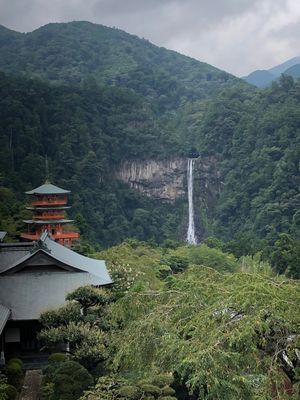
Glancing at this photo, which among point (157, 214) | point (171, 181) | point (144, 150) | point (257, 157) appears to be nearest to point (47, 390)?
point (157, 214)

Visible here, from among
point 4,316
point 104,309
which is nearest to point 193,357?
point 104,309

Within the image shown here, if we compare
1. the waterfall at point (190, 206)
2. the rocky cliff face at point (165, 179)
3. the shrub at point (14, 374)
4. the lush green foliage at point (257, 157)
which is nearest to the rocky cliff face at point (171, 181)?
the rocky cliff face at point (165, 179)

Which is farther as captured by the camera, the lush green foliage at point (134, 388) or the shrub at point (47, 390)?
the shrub at point (47, 390)

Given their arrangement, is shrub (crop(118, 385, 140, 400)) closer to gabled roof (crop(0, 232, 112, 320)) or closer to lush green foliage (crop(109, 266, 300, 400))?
lush green foliage (crop(109, 266, 300, 400))

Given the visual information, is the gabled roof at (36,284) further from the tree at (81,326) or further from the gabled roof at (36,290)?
the tree at (81,326)

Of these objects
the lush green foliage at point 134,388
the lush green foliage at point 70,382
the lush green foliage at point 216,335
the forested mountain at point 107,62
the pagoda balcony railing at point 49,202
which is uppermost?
the forested mountain at point 107,62

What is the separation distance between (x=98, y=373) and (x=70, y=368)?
5.77ft

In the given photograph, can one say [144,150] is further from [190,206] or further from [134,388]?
[134,388]

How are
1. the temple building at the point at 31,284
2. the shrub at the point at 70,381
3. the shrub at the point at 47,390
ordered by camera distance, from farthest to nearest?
the temple building at the point at 31,284 < the shrub at the point at 47,390 < the shrub at the point at 70,381

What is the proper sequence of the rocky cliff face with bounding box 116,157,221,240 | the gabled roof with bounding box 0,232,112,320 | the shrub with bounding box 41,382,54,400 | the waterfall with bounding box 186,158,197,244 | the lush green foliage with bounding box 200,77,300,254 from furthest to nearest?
the rocky cliff face with bounding box 116,157,221,240 < the waterfall with bounding box 186,158,197,244 < the lush green foliage with bounding box 200,77,300,254 < the gabled roof with bounding box 0,232,112,320 < the shrub with bounding box 41,382,54,400

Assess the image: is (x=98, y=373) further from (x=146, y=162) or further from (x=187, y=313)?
(x=146, y=162)

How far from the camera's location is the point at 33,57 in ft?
413

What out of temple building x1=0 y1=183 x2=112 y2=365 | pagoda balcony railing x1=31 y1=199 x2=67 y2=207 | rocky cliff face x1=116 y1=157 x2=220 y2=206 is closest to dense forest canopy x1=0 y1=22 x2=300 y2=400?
rocky cliff face x1=116 y1=157 x2=220 y2=206

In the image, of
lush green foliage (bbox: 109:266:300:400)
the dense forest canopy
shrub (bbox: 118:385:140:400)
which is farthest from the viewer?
shrub (bbox: 118:385:140:400)
